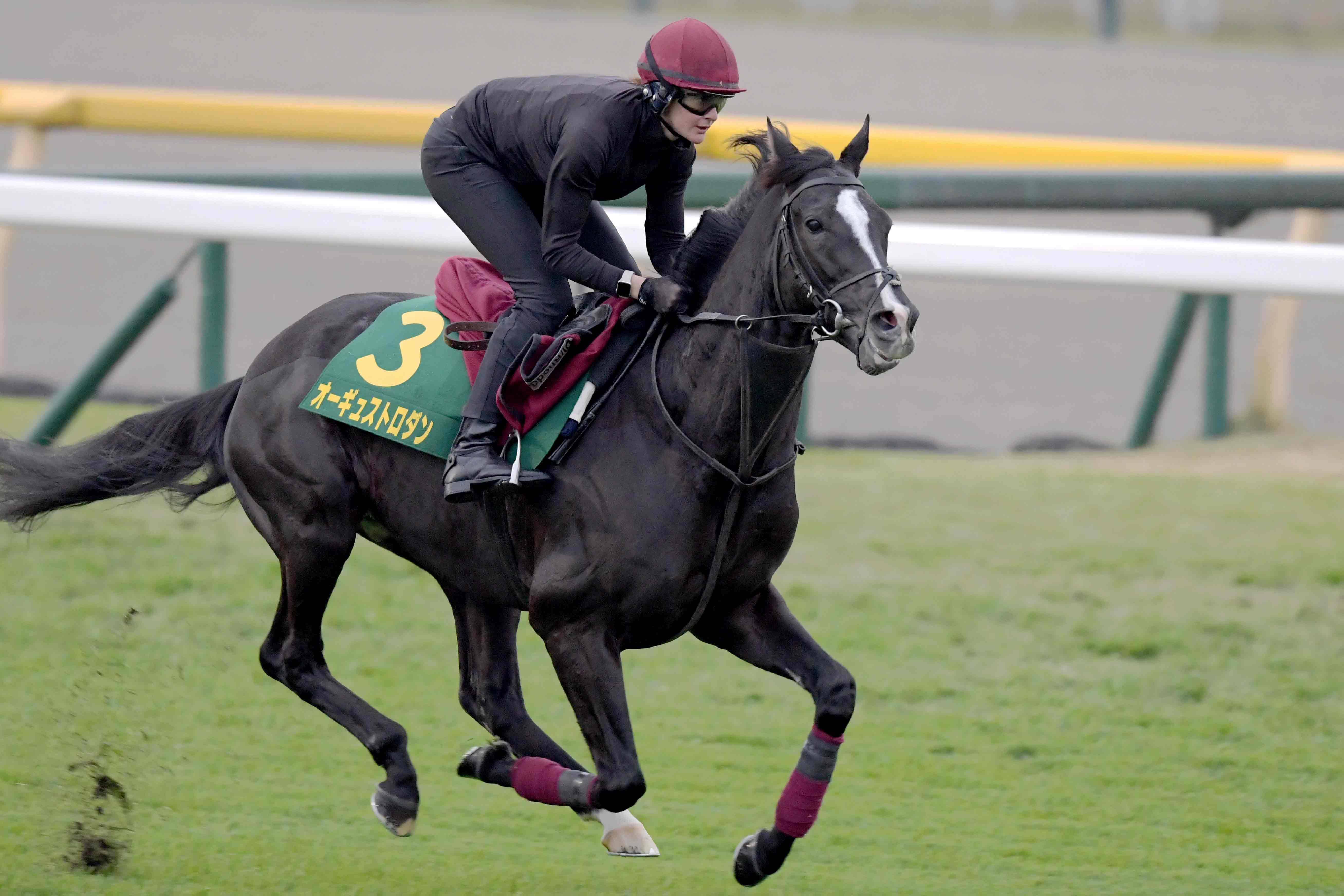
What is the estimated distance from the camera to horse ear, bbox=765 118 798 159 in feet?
11.4

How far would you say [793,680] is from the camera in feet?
12.8

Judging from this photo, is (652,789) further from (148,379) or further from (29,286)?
(29,286)

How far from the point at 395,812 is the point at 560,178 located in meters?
1.53

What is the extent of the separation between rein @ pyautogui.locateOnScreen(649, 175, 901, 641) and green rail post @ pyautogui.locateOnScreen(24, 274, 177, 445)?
4.16 meters

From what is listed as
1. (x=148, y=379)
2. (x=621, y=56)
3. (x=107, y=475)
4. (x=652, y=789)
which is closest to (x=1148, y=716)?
(x=652, y=789)

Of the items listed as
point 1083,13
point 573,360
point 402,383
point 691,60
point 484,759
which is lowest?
Result: point 1083,13

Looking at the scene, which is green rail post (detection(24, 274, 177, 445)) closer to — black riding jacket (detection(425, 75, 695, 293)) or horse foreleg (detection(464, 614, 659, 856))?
black riding jacket (detection(425, 75, 695, 293))

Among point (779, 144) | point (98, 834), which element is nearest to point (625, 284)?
point (779, 144)

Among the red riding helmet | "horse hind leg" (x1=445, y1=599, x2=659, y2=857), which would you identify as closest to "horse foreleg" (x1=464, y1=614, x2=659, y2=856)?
"horse hind leg" (x1=445, y1=599, x2=659, y2=857)

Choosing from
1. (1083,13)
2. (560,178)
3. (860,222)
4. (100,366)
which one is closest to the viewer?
(860,222)

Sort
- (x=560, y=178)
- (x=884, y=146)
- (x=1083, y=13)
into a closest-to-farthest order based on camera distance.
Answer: (x=560, y=178), (x=884, y=146), (x=1083, y=13)

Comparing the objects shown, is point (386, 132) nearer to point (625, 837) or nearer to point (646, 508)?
point (646, 508)

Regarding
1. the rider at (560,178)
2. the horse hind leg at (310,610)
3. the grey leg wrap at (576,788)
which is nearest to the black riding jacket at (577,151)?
the rider at (560,178)

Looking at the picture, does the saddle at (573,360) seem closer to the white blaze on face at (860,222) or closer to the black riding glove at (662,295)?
the black riding glove at (662,295)
